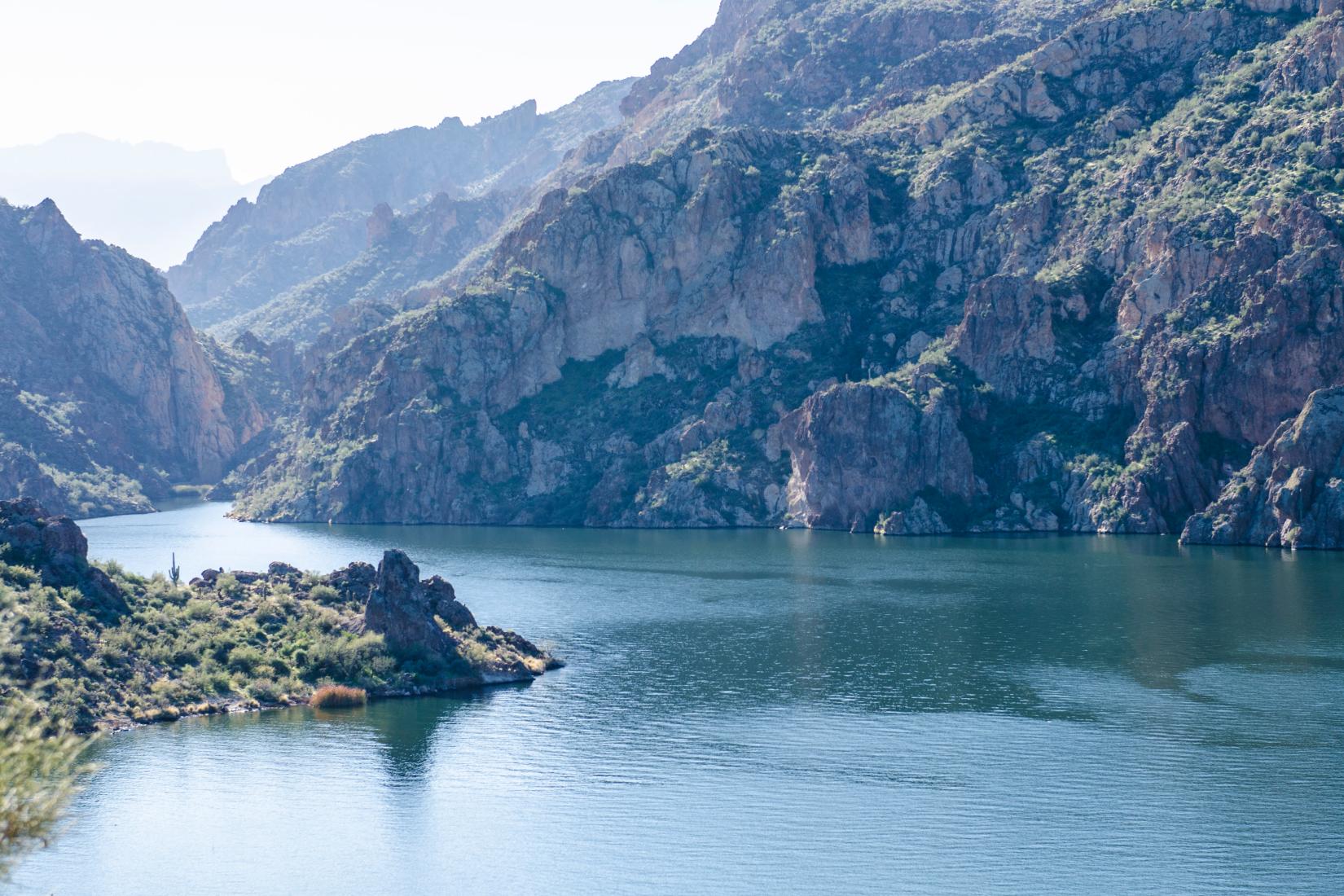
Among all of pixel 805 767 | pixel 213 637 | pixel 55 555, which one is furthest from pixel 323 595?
pixel 805 767

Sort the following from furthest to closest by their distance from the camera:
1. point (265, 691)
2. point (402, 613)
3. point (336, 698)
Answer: point (402, 613) → point (265, 691) → point (336, 698)

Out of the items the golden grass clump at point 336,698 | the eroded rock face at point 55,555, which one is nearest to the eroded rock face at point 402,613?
the golden grass clump at point 336,698

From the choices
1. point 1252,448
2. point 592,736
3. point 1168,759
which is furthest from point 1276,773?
point 1252,448

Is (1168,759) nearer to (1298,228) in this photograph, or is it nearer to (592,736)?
(592,736)

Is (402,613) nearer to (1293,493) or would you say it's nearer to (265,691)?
(265,691)

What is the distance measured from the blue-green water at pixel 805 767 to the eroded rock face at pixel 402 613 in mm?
5495

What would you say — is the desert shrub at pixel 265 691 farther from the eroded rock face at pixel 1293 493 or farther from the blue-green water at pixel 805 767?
the eroded rock face at pixel 1293 493

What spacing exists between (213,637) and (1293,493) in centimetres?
10519

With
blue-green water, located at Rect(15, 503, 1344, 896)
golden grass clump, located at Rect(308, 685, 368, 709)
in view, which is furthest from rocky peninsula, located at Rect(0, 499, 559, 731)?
blue-green water, located at Rect(15, 503, 1344, 896)

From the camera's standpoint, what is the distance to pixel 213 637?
96.8 meters

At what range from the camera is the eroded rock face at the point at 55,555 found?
313ft

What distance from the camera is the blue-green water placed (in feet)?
201

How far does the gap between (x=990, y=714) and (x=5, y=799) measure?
62.1 m

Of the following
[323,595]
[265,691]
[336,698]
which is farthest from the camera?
[323,595]
